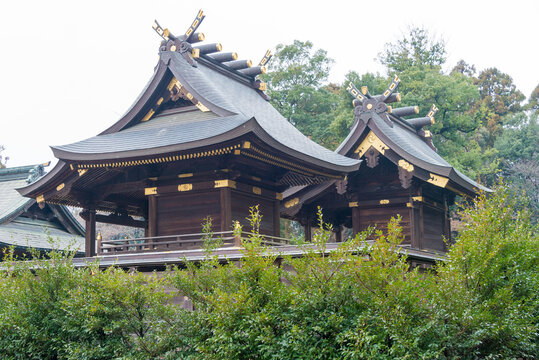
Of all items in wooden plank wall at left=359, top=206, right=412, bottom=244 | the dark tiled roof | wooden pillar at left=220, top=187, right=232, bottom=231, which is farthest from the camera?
wooden plank wall at left=359, top=206, right=412, bottom=244

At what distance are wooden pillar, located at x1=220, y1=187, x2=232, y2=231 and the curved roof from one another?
182 cm

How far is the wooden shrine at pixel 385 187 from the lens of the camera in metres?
20.9

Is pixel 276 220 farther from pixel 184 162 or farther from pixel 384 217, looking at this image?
pixel 384 217

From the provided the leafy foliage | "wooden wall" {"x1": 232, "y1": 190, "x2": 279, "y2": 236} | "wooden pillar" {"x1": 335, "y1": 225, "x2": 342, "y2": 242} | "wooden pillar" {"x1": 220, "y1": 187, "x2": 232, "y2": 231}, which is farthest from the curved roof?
the leafy foliage

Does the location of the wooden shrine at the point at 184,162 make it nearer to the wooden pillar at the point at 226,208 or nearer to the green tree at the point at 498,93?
the wooden pillar at the point at 226,208

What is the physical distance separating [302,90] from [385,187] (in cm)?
2080

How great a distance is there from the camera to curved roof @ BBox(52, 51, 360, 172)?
16.6m

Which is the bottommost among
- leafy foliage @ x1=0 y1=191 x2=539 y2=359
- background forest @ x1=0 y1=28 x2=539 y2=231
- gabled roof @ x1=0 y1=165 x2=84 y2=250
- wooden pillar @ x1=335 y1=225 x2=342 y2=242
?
leafy foliage @ x1=0 y1=191 x2=539 y2=359

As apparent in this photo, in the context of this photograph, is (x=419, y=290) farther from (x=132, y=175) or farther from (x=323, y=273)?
(x=132, y=175)

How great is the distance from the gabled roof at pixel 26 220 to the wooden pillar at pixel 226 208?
928 cm

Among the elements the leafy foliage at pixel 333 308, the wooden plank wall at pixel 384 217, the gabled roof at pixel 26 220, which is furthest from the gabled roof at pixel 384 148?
the gabled roof at pixel 26 220

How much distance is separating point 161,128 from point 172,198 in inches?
83.2

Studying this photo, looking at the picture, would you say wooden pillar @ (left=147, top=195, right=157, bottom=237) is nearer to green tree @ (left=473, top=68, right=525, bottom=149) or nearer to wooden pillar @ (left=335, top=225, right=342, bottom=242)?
wooden pillar @ (left=335, top=225, right=342, bottom=242)

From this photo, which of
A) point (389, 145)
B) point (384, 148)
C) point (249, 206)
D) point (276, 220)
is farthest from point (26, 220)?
point (389, 145)
